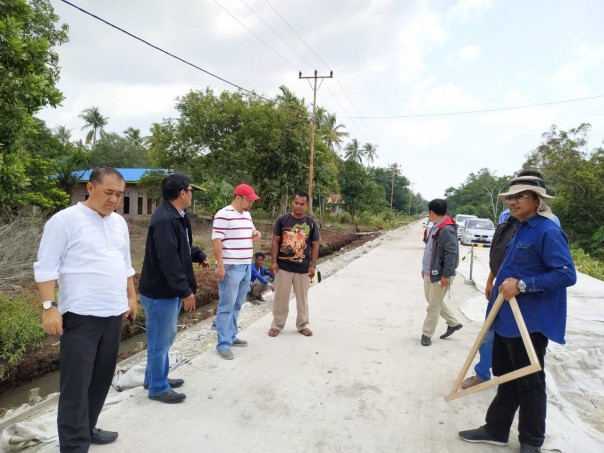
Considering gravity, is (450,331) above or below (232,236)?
below

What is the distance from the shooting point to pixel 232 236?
Answer: 425 cm

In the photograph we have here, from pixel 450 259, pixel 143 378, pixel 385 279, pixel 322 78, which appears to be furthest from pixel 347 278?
pixel 322 78

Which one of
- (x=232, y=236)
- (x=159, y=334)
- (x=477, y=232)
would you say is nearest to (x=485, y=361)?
(x=232, y=236)

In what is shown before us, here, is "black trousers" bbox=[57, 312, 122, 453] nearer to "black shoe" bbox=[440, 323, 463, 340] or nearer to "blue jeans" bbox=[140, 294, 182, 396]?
"blue jeans" bbox=[140, 294, 182, 396]

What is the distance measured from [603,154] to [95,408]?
1127 inches

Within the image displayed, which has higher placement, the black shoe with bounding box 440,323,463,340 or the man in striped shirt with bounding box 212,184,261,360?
the man in striped shirt with bounding box 212,184,261,360

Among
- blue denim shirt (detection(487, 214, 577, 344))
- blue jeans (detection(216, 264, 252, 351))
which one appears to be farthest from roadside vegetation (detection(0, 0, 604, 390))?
blue denim shirt (detection(487, 214, 577, 344))

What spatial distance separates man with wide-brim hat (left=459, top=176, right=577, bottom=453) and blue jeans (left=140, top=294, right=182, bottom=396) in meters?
2.28

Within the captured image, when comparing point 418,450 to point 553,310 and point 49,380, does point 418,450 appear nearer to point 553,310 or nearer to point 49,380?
point 553,310

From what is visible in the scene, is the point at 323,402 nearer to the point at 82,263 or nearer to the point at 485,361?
the point at 485,361

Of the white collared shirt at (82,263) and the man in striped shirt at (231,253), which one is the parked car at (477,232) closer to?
the man in striped shirt at (231,253)

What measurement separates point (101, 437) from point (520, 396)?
8.82 feet

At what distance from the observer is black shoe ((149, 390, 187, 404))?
10.6 feet

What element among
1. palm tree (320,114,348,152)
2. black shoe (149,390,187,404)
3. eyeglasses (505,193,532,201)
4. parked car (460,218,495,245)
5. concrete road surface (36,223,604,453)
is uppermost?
palm tree (320,114,348,152)
